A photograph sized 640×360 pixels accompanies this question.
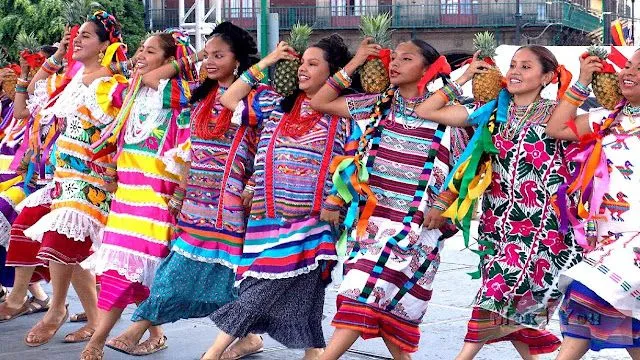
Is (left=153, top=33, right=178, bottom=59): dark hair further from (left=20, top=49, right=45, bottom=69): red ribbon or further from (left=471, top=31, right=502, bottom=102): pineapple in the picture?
(left=471, top=31, right=502, bottom=102): pineapple

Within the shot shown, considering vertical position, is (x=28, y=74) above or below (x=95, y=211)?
above

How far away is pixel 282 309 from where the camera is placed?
616 centimetres

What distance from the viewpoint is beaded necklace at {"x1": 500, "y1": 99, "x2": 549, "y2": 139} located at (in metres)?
5.48

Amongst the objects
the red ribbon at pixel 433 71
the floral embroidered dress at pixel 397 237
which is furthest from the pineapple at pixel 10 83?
the red ribbon at pixel 433 71

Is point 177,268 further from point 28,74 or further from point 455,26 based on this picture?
point 455,26

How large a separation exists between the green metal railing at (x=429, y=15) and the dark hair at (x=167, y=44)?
3121 centimetres

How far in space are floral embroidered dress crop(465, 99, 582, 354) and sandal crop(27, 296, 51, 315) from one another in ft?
13.0

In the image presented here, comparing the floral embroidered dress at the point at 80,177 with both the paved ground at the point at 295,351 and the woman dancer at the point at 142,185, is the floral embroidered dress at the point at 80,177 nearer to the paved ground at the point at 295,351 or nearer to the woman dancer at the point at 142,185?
the woman dancer at the point at 142,185

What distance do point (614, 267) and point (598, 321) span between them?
0.26 m

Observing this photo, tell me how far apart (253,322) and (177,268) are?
59 cm

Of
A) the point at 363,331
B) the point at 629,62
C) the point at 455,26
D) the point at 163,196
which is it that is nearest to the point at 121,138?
the point at 163,196

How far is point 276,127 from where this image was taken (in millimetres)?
6266

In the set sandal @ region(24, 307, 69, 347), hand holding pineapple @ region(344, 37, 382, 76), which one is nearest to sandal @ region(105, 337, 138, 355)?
sandal @ region(24, 307, 69, 347)

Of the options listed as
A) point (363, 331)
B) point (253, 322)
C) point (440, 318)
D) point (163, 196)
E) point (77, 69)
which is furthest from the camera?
point (440, 318)
